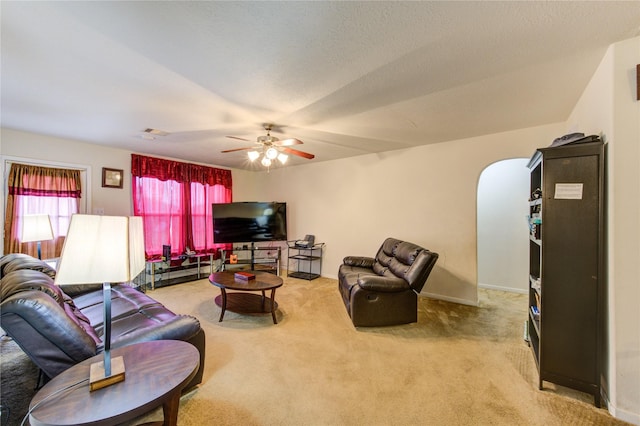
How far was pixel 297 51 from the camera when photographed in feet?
5.88

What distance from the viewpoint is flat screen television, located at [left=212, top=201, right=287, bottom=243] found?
521cm

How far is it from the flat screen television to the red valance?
32.4 inches

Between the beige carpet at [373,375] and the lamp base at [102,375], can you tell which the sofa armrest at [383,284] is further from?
the lamp base at [102,375]

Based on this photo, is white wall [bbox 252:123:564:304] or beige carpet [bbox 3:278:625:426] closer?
beige carpet [bbox 3:278:625:426]

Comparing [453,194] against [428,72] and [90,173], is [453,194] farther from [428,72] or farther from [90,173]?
[90,173]

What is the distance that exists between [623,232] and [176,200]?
5851 millimetres

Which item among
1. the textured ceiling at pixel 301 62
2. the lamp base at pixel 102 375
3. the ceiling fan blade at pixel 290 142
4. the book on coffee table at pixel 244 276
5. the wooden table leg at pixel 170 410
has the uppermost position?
the textured ceiling at pixel 301 62

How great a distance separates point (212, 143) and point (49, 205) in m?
2.49

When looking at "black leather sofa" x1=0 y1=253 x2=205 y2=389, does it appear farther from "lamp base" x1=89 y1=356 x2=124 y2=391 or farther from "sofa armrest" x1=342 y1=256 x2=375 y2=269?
"sofa armrest" x1=342 y1=256 x2=375 y2=269

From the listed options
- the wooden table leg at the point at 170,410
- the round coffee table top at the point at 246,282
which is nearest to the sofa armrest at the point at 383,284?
the round coffee table top at the point at 246,282

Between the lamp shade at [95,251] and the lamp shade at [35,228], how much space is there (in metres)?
3.25

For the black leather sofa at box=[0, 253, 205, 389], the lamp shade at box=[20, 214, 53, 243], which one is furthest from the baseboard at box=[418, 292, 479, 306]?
the lamp shade at box=[20, 214, 53, 243]

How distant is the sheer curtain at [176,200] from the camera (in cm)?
473

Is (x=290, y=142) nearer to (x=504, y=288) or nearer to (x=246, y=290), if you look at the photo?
(x=246, y=290)
